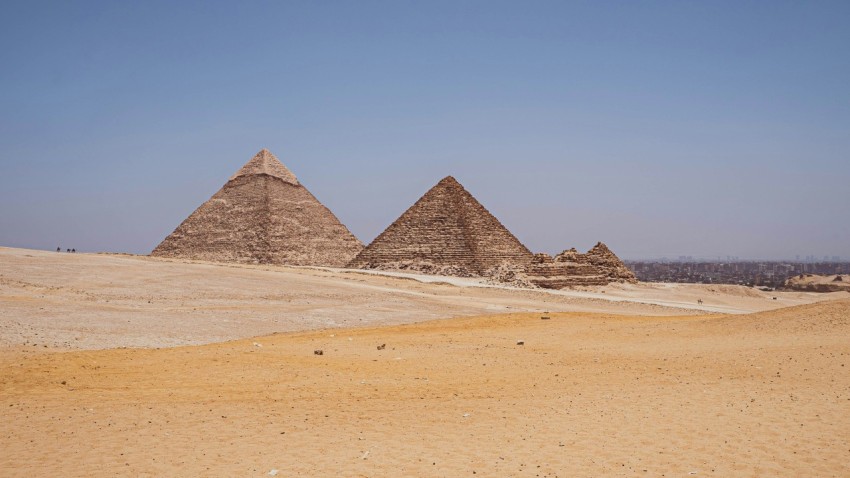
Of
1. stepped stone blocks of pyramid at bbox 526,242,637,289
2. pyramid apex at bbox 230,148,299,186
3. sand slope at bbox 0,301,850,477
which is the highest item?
pyramid apex at bbox 230,148,299,186

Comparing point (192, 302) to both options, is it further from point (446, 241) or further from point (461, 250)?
point (446, 241)

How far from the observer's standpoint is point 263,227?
195ft

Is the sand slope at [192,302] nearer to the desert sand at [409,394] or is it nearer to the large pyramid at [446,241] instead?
the desert sand at [409,394]

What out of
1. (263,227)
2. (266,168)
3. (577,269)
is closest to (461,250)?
(577,269)

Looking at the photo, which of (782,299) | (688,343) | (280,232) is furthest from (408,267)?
(688,343)

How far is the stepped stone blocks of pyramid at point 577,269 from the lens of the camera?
4394cm

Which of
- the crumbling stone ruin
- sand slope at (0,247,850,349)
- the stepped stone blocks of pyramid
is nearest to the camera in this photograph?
sand slope at (0,247,850,349)

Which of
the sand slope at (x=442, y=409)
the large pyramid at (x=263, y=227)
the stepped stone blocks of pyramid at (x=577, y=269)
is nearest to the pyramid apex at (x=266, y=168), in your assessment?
the large pyramid at (x=263, y=227)

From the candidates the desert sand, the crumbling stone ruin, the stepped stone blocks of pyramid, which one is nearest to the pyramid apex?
the crumbling stone ruin

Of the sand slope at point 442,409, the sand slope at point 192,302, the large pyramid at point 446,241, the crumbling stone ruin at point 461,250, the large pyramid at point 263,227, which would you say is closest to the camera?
the sand slope at point 442,409

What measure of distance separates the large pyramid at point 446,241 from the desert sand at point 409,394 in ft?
94.5

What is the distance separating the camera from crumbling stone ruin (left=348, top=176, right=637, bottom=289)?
47.0 m

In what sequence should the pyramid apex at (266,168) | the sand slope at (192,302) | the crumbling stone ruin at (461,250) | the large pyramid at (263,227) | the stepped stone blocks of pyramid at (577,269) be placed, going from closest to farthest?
the sand slope at (192,302) → the stepped stone blocks of pyramid at (577,269) → the crumbling stone ruin at (461,250) → the large pyramid at (263,227) → the pyramid apex at (266,168)

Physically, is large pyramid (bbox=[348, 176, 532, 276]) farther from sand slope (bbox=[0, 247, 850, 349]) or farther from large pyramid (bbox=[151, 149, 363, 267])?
sand slope (bbox=[0, 247, 850, 349])
